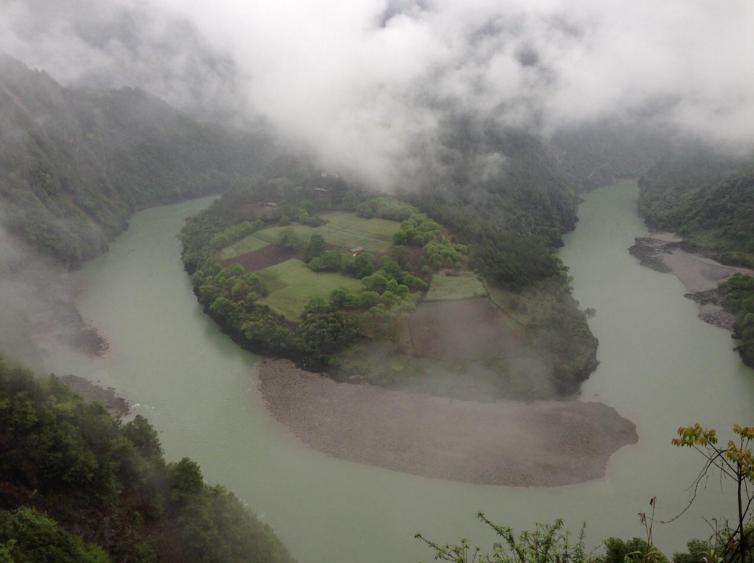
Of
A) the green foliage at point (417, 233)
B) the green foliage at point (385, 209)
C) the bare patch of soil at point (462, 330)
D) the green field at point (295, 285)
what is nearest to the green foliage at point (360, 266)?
the green field at point (295, 285)

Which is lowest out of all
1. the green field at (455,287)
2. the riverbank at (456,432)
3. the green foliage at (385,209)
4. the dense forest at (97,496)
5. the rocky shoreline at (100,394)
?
the dense forest at (97,496)

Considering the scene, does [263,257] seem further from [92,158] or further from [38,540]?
[92,158]

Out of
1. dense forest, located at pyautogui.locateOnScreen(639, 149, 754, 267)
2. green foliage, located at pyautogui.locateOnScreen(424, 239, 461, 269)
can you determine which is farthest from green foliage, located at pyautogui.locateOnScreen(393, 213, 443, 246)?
dense forest, located at pyautogui.locateOnScreen(639, 149, 754, 267)

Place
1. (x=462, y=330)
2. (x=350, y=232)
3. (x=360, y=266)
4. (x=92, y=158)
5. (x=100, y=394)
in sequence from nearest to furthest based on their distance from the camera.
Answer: (x=100, y=394) < (x=462, y=330) < (x=360, y=266) < (x=350, y=232) < (x=92, y=158)

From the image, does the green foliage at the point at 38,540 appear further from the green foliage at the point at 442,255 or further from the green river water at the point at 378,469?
the green foliage at the point at 442,255

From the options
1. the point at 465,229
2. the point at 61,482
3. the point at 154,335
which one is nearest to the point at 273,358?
the point at 154,335

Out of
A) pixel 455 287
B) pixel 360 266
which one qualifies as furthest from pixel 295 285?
pixel 455 287
